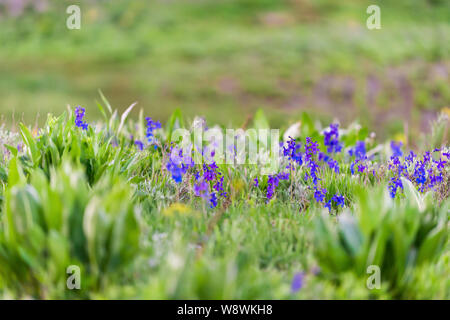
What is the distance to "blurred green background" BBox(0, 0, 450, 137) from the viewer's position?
10.5 metres

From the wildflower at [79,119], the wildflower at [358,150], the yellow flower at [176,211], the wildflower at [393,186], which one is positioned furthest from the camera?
the wildflower at [358,150]

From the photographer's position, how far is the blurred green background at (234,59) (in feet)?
34.6

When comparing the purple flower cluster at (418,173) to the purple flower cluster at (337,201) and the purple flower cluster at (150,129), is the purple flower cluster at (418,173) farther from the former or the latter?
the purple flower cluster at (150,129)

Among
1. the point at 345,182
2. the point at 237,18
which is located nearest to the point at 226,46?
the point at 237,18

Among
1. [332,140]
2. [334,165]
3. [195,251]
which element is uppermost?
[332,140]

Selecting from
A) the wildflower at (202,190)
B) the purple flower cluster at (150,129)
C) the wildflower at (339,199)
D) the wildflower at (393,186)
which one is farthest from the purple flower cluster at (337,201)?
the purple flower cluster at (150,129)

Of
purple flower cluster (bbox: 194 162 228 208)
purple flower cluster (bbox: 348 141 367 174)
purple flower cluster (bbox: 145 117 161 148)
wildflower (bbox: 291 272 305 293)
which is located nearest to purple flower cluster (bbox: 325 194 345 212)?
purple flower cluster (bbox: 348 141 367 174)

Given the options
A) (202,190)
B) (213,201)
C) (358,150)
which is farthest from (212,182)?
(358,150)

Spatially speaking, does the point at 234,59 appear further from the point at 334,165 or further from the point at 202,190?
the point at 202,190

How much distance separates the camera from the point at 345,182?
3625mm

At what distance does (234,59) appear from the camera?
43.0 ft

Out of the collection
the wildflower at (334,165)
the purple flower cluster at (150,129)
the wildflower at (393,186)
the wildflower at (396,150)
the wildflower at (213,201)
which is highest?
the purple flower cluster at (150,129)

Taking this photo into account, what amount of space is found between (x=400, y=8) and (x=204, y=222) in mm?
16531
